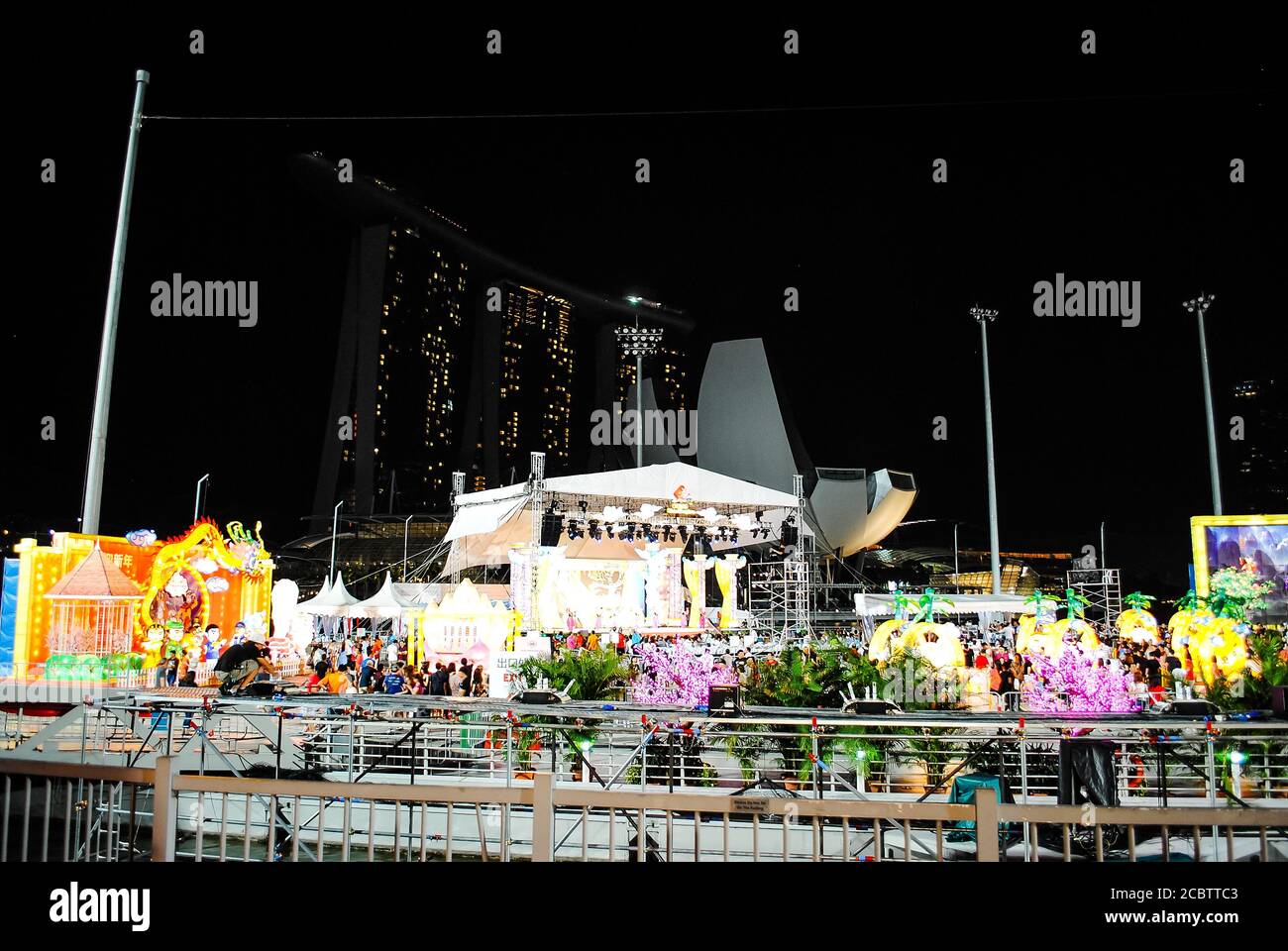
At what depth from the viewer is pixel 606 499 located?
996 inches

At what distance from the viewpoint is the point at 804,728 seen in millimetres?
9477

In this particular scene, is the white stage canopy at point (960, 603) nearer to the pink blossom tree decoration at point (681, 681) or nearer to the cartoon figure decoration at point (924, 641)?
the cartoon figure decoration at point (924, 641)

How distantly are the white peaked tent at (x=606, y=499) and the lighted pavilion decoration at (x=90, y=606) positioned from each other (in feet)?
32.2

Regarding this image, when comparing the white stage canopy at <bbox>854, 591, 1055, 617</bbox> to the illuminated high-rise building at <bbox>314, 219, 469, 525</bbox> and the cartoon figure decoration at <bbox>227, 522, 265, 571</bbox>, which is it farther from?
the illuminated high-rise building at <bbox>314, 219, 469, 525</bbox>

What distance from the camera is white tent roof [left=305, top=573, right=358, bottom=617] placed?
24.7 m

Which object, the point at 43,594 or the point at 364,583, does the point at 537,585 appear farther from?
the point at 364,583

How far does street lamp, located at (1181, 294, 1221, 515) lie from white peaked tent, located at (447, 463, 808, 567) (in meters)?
10.4

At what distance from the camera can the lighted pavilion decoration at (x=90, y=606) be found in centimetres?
1511

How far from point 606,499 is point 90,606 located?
497 inches

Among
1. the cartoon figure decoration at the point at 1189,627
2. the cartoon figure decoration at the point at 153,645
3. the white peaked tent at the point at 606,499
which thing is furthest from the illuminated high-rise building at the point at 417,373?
the cartoon figure decoration at the point at 1189,627

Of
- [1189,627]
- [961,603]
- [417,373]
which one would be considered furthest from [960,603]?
[417,373]

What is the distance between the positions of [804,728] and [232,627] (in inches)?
566
